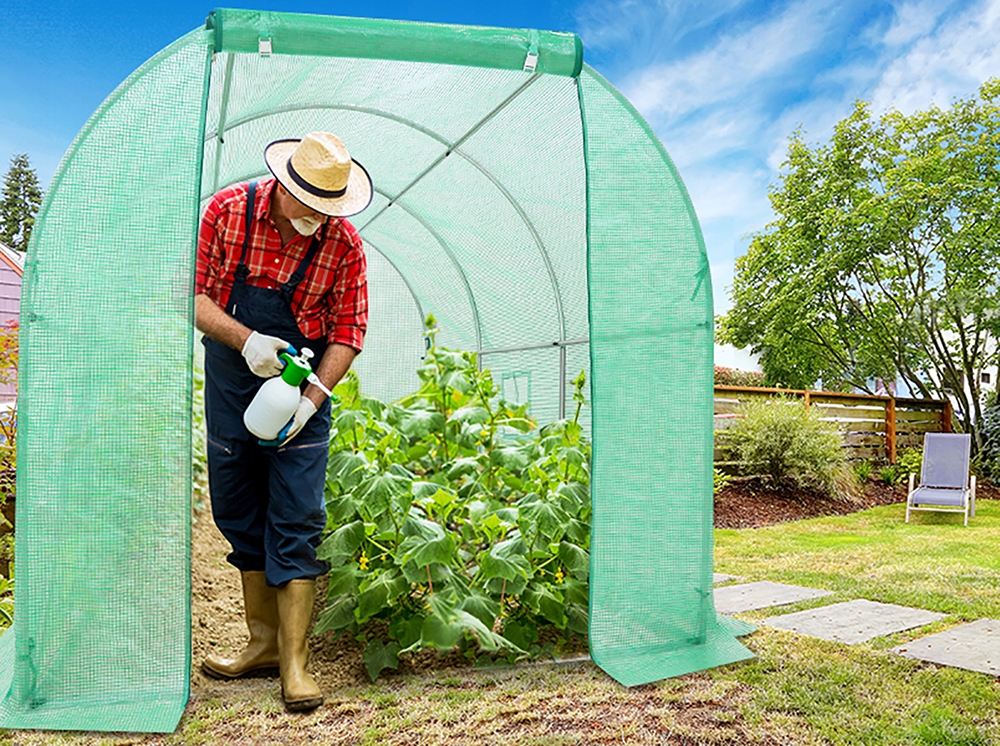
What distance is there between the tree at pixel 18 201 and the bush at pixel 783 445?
101 feet

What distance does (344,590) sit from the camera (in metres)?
3.03

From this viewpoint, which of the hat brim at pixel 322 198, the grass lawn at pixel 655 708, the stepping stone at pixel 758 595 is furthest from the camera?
the stepping stone at pixel 758 595

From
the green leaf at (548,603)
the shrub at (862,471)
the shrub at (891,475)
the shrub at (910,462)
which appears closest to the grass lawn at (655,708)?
the green leaf at (548,603)

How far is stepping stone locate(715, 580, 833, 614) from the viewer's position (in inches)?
157

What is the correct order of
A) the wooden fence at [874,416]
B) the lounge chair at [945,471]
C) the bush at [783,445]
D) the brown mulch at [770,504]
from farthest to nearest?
the wooden fence at [874,416] < the bush at [783,445] < the lounge chair at [945,471] < the brown mulch at [770,504]

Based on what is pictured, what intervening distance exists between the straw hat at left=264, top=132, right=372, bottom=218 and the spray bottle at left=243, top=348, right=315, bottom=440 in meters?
0.49

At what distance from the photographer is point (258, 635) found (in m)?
2.89

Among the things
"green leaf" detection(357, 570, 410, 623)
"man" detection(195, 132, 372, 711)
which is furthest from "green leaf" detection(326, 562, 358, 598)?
"man" detection(195, 132, 372, 711)

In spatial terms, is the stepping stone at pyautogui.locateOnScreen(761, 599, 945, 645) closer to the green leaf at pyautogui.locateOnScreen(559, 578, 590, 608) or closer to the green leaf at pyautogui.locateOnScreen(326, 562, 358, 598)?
the green leaf at pyautogui.locateOnScreen(559, 578, 590, 608)

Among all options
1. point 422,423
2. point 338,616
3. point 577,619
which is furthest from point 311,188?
point 577,619

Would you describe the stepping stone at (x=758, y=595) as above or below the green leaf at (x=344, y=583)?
below

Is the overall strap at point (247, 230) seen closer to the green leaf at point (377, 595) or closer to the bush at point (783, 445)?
the green leaf at point (377, 595)

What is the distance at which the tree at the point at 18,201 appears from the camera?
32250 mm

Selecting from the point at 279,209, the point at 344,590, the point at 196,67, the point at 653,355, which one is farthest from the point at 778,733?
the point at 196,67
